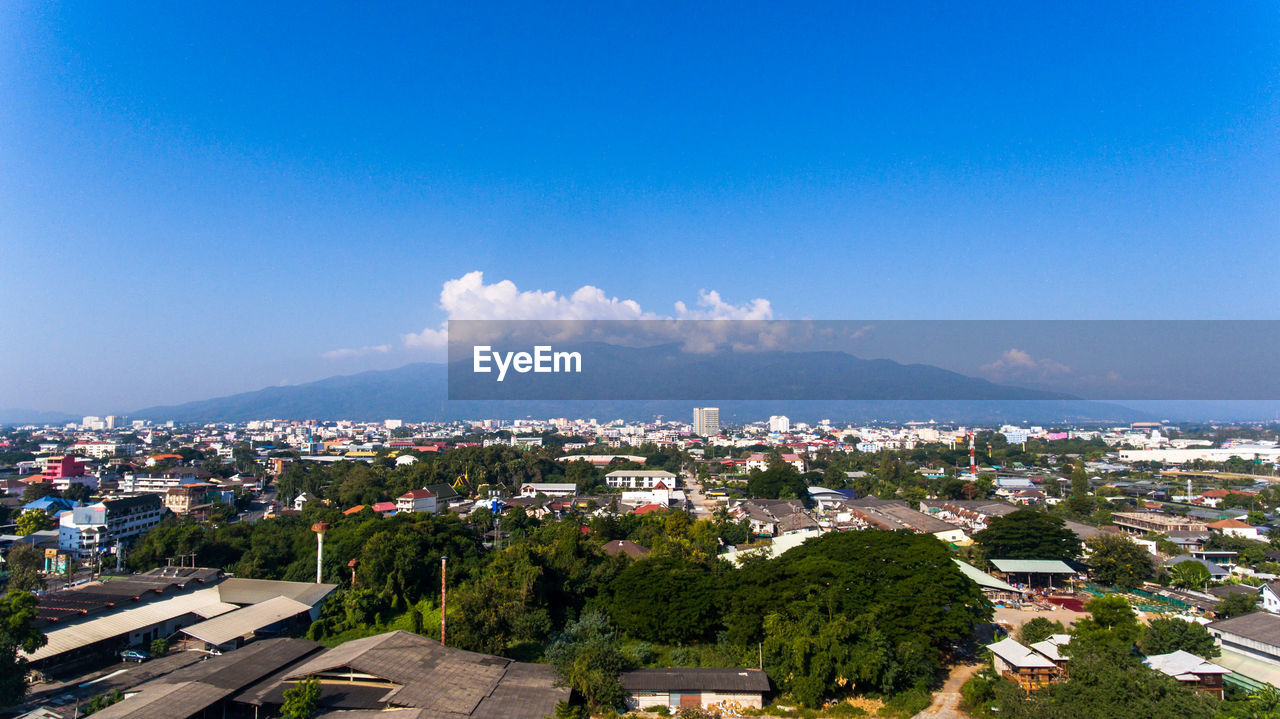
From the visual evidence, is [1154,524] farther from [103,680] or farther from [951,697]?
[103,680]

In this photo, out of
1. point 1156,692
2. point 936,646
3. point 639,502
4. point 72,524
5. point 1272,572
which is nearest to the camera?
point 1156,692

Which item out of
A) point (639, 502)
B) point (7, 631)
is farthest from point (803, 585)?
point (639, 502)

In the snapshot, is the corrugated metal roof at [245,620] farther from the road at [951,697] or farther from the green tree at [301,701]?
the road at [951,697]

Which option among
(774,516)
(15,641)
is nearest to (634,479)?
(774,516)

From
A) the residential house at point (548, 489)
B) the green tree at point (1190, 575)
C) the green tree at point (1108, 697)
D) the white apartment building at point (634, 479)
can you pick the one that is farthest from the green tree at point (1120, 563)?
the residential house at point (548, 489)

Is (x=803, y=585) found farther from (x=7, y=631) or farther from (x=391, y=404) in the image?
(x=391, y=404)

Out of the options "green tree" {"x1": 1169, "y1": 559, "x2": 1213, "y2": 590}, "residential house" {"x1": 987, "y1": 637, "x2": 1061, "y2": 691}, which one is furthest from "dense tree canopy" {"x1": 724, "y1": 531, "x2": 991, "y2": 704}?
"green tree" {"x1": 1169, "y1": 559, "x2": 1213, "y2": 590}
